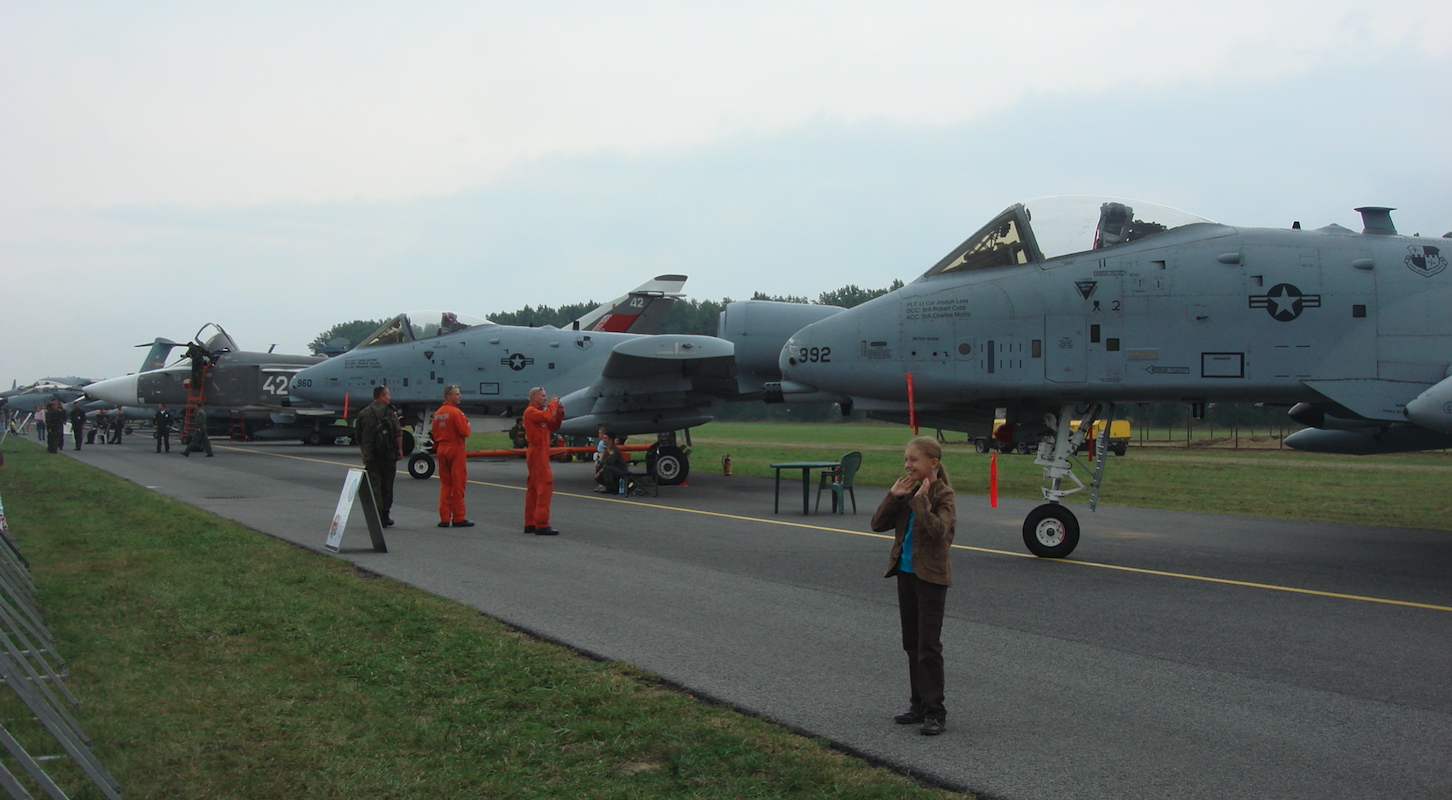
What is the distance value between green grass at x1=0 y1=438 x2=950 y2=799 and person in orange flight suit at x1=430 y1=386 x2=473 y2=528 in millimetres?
4415

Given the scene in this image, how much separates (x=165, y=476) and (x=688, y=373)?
11844mm

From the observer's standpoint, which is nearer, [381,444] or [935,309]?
[935,309]

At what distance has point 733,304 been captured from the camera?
17.9 metres

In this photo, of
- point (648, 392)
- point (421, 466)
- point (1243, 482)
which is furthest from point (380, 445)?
point (1243, 482)

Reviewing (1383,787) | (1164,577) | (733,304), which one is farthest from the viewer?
(733,304)

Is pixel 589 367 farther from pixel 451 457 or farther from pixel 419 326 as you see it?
pixel 451 457

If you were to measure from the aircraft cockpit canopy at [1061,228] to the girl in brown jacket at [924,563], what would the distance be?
5.93m

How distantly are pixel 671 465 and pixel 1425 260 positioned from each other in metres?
13.5

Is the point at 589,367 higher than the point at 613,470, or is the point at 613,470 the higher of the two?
the point at 589,367

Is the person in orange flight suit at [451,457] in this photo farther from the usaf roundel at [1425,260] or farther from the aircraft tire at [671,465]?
the usaf roundel at [1425,260]

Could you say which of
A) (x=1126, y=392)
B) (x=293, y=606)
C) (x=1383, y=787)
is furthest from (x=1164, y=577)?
(x=293, y=606)

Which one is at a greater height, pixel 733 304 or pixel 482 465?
pixel 733 304

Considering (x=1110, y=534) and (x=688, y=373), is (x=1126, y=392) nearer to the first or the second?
(x=1110, y=534)

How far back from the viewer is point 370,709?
186 inches
